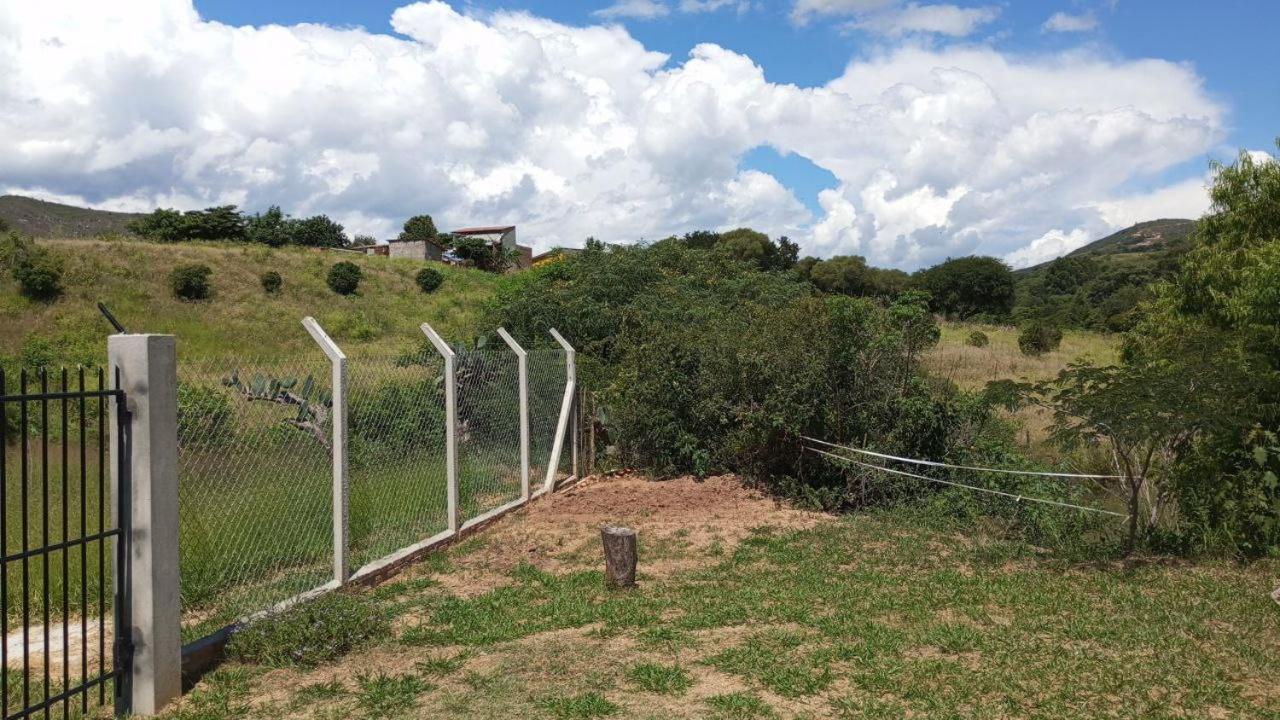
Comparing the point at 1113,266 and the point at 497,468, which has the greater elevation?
the point at 1113,266

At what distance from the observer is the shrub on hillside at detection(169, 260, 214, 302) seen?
113 ft

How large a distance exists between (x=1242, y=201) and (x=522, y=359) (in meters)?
10.2

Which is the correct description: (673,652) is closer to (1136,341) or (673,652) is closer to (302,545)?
(302,545)

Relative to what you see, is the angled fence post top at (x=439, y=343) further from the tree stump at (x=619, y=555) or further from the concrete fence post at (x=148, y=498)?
the concrete fence post at (x=148, y=498)

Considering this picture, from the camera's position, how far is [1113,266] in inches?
2847

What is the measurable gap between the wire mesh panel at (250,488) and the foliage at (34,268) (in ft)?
98.3

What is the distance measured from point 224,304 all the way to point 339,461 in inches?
1219

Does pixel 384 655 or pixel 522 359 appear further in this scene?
pixel 522 359

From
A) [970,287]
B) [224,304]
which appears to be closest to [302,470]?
[224,304]

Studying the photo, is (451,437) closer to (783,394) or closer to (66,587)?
(783,394)

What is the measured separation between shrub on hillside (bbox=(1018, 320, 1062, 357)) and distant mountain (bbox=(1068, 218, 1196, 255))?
76.0 metres

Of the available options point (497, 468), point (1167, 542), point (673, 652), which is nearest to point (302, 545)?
point (673, 652)

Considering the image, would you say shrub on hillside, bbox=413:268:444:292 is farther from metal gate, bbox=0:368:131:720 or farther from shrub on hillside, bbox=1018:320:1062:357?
metal gate, bbox=0:368:131:720

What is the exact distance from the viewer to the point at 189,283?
3450 cm
